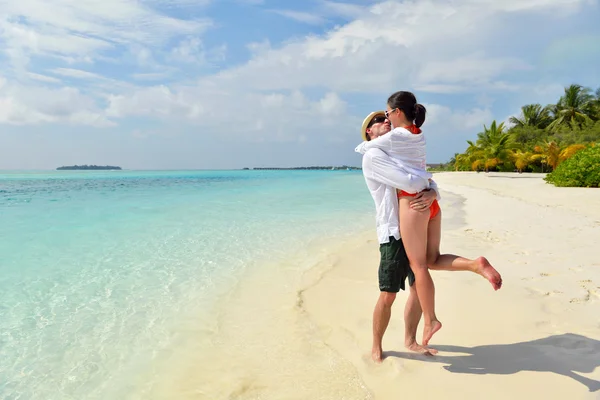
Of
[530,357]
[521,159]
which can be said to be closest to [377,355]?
[530,357]

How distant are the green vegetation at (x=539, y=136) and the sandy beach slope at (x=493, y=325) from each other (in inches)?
1111

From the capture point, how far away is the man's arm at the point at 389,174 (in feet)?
8.21

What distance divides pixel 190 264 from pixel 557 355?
201 inches

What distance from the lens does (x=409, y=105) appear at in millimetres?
2561

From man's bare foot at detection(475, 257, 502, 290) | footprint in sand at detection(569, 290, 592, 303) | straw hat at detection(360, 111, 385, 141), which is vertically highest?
straw hat at detection(360, 111, 385, 141)

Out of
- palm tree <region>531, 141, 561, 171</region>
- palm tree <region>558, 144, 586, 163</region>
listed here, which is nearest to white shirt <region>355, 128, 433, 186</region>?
palm tree <region>558, 144, 586, 163</region>

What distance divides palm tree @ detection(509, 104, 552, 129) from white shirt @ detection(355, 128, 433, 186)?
2081 inches

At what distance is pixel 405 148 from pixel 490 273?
0.96 m

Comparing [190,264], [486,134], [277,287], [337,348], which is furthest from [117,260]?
[486,134]

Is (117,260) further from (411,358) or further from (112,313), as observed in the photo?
(411,358)

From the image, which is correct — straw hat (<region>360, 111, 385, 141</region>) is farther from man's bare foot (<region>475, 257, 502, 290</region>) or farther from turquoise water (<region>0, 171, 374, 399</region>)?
turquoise water (<region>0, 171, 374, 399</region>)

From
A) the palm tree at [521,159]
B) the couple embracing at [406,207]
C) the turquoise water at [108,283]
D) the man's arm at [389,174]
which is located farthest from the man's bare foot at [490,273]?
the palm tree at [521,159]

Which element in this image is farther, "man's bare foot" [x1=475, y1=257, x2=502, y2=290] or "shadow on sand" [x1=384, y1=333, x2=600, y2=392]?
"shadow on sand" [x1=384, y1=333, x2=600, y2=392]

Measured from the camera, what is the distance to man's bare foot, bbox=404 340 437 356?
2889 mm
